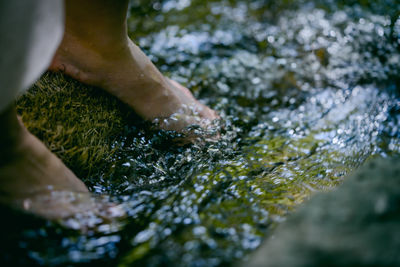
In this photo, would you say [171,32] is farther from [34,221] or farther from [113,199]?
[34,221]

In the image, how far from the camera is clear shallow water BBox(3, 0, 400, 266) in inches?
39.3

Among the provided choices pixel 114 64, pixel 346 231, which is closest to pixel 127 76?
pixel 114 64

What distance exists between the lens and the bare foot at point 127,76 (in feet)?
4.99

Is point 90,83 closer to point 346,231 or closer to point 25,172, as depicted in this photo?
point 25,172

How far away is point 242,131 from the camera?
6.11 ft

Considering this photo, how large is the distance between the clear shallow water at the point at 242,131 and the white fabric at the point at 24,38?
45cm

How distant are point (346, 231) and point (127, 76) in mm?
1195

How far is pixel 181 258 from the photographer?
0.91m

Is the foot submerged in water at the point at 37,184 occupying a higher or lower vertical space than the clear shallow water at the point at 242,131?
higher

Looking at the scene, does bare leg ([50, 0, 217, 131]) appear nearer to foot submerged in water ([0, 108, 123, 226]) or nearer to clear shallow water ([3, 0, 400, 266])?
clear shallow water ([3, 0, 400, 266])

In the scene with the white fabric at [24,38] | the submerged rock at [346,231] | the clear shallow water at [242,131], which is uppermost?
the white fabric at [24,38]

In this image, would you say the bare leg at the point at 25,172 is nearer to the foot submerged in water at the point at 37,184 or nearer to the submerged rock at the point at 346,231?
the foot submerged in water at the point at 37,184

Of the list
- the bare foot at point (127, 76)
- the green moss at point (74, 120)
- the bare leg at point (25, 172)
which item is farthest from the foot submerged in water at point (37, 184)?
the bare foot at point (127, 76)

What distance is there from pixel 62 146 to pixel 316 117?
141cm
